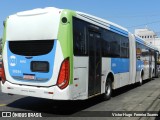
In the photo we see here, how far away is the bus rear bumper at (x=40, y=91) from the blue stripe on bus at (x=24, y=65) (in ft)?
0.80

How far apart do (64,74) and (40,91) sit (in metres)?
0.93

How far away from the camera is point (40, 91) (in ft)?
30.9

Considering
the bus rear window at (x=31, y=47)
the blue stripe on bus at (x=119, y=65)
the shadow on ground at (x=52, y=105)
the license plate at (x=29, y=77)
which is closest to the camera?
the bus rear window at (x=31, y=47)

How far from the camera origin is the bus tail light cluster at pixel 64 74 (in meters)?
9.12

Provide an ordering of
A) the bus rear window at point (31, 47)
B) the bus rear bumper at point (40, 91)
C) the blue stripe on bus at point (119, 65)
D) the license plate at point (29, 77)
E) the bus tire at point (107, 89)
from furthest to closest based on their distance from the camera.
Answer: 1. the blue stripe on bus at point (119, 65)
2. the bus tire at point (107, 89)
3. the license plate at point (29, 77)
4. the bus rear window at point (31, 47)
5. the bus rear bumper at point (40, 91)

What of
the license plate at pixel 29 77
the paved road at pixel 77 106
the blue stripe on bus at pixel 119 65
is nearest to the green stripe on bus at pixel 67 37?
the license plate at pixel 29 77

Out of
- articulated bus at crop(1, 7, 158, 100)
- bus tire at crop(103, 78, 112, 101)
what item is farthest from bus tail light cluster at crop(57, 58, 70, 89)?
bus tire at crop(103, 78, 112, 101)

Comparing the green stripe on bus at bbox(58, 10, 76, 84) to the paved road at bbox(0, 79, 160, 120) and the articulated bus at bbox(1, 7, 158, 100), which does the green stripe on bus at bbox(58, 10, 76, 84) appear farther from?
the paved road at bbox(0, 79, 160, 120)

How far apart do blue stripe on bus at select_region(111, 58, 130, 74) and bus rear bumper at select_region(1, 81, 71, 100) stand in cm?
449

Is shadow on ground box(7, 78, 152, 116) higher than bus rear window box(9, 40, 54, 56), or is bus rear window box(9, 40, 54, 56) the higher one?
bus rear window box(9, 40, 54, 56)

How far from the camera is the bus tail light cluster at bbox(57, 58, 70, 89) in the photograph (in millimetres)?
9117

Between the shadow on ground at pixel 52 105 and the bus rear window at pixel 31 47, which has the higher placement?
the bus rear window at pixel 31 47

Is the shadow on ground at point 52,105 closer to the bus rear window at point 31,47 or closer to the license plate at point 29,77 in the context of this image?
the license plate at point 29,77

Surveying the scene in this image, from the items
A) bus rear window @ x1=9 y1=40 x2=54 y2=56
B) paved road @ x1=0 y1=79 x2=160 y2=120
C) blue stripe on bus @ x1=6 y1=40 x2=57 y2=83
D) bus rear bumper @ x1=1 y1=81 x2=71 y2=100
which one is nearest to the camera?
bus rear bumper @ x1=1 y1=81 x2=71 y2=100
